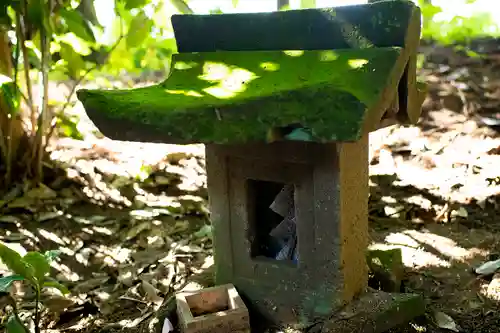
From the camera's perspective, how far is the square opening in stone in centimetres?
251

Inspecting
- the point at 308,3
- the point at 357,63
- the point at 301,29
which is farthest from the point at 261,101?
the point at 308,3

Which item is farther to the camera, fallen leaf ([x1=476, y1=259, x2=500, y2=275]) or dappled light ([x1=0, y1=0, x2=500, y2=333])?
fallen leaf ([x1=476, y1=259, x2=500, y2=275])

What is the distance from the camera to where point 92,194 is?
14.0 feet

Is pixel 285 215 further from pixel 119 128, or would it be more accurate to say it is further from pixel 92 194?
pixel 92 194

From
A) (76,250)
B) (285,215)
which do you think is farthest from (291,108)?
(76,250)

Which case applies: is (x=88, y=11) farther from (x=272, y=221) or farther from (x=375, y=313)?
(x=375, y=313)

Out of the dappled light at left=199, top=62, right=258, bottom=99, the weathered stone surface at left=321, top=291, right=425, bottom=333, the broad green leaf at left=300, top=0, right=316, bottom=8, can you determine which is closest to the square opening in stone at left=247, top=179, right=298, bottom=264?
the weathered stone surface at left=321, top=291, right=425, bottom=333

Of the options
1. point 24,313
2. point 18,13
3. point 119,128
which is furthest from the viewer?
point 18,13

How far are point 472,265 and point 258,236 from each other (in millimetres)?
1335

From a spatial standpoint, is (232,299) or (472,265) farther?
(472,265)

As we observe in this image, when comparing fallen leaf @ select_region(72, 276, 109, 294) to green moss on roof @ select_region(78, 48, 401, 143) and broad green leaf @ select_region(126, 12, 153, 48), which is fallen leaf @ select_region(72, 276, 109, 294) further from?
broad green leaf @ select_region(126, 12, 153, 48)

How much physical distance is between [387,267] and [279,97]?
52.3 inches

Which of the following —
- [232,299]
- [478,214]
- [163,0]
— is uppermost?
[163,0]

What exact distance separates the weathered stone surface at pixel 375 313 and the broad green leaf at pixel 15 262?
1.19 m
